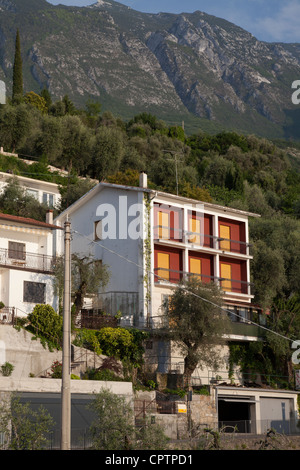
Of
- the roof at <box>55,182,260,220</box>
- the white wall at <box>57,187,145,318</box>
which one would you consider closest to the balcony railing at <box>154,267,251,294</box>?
the white wall at <box>57,187,145,318</box>

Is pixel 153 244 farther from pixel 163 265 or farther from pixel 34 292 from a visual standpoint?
pixel 34 292

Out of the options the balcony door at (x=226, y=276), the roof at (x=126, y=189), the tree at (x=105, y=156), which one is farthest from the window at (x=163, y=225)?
the tree at (x=105, y=156)

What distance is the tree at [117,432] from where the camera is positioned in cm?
2514

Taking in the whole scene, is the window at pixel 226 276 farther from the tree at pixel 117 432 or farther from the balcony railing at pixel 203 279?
the tree at pixel 117 432

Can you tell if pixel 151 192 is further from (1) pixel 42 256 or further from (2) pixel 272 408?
(2) pixel 272 408

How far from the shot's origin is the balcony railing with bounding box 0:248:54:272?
4594 centimetres

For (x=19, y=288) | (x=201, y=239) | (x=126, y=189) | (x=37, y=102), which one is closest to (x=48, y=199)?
(x=126, y=189)

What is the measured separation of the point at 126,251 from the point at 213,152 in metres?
66.6

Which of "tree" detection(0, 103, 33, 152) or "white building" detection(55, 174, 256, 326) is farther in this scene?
"tree" detection(0, 103, 33, 152)

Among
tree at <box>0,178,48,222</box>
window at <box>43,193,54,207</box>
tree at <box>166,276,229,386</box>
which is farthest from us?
window at <box>43,193,54,207</box>

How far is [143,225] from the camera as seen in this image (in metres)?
50.6

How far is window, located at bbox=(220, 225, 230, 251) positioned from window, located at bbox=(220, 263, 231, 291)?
1354 mm

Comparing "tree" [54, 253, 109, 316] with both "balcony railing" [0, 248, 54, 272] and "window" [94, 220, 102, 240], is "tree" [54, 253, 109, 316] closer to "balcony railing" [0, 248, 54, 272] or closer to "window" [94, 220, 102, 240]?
"balcony railing" [0, 248, 54, 272]
